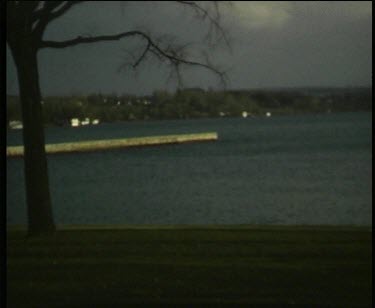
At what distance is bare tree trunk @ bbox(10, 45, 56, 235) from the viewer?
13.2 metres

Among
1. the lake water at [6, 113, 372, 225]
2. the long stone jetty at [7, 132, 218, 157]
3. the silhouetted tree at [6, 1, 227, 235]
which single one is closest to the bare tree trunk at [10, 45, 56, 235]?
the silhouetted tree at [6, 1, 227, 235]

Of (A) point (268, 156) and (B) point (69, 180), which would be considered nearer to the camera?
(B) point (69, 180)

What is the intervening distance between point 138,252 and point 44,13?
15.8 feet

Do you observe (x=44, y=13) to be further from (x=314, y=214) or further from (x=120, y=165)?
(x=120, y=165)

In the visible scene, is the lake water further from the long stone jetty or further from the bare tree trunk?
the bare tree trunk

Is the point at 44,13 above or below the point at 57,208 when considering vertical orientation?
above

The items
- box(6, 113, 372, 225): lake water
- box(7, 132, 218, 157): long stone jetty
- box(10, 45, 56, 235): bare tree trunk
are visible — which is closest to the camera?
box(10, 45, 56, 235): bare tree trunk

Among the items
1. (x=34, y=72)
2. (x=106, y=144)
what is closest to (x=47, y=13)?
(x=34, y=72)

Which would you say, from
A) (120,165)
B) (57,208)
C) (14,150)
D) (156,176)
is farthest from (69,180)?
(14,150)

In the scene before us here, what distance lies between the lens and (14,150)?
110188mm

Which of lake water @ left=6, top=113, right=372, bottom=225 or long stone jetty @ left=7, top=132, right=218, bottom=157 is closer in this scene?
lake water @ left=6, top=113, right=372, bottom=225

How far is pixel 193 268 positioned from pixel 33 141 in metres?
5.13

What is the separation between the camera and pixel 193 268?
9.53m

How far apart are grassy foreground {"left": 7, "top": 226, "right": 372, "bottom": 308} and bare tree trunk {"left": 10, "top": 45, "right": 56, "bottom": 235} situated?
48 centimetres
